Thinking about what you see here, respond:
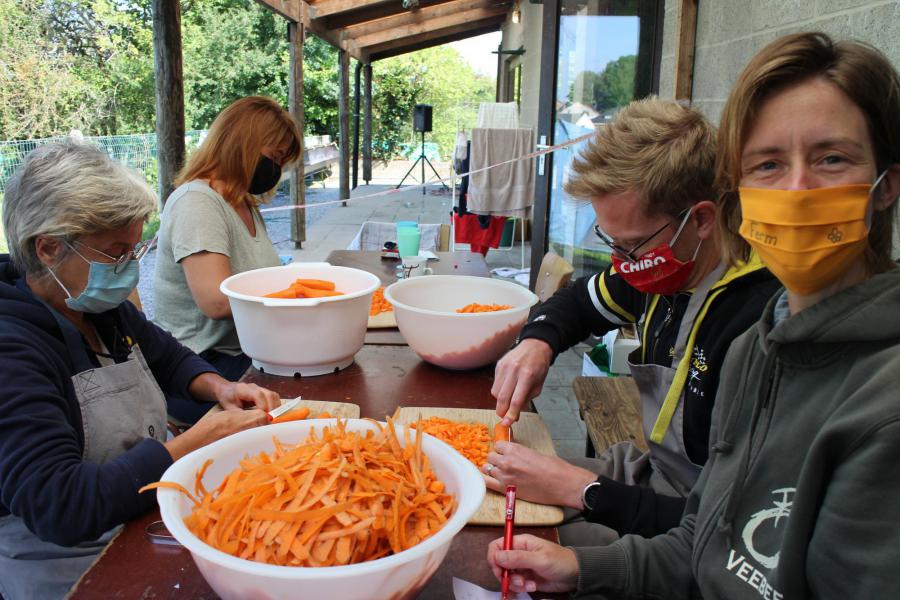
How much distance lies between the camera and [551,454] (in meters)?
1.67

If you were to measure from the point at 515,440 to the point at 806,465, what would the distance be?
86 centimetres

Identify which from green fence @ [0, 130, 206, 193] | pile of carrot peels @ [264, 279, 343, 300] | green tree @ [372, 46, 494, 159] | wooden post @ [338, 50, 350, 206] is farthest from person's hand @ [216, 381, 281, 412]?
green tree @ [372, 46, 494, 159]

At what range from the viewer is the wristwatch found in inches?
57.6

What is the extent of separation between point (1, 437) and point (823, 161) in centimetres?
157

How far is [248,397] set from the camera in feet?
6.20

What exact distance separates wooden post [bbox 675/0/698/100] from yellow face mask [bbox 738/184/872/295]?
2886mm

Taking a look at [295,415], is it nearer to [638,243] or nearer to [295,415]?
[295,415]

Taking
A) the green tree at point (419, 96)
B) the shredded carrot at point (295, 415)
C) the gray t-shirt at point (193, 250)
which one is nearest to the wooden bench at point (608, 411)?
the shredded carrot at point (295, 415)

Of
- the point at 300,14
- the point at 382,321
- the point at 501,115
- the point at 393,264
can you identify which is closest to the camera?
the point at 382,321

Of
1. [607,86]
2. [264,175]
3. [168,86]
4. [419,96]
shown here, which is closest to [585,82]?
[607,86]

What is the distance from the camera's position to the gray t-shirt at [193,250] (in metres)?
2.73

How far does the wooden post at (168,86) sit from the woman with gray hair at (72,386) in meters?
3.22

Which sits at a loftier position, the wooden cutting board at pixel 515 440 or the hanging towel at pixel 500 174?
the hanging towel at pixel 500 174

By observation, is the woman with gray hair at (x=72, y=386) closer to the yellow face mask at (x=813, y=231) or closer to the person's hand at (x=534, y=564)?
the person's hand at (x=534, y=564)
